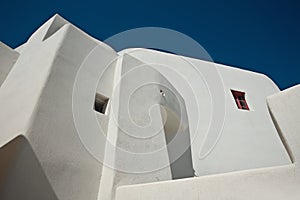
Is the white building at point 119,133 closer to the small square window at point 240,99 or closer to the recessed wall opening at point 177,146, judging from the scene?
the recessed wall opening at point 177,146

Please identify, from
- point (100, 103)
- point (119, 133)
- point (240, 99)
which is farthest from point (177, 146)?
point (240, 99)

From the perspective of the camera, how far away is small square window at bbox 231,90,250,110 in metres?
8.27

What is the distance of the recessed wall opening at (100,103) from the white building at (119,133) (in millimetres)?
24

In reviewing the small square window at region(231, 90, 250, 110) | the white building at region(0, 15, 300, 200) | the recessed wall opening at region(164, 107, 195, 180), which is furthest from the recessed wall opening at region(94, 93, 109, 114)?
the small square window at region(231, 90, 250, 110)

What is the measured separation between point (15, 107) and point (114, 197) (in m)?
2.42

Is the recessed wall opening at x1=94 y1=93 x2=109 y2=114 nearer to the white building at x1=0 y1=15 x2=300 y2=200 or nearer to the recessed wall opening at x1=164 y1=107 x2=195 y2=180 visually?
the white building at x1=0 y1=15 x2=300 y2=200

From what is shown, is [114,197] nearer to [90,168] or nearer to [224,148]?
[90,168]

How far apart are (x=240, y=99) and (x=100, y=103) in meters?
6.37

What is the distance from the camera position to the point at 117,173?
3.58 metres

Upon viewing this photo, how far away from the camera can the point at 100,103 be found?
484 cm

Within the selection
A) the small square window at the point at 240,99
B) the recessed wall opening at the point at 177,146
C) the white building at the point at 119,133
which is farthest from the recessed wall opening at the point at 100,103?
the small square window at the point at 240,99

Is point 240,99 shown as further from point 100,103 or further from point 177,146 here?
point 100,103

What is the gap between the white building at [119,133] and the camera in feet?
7.82

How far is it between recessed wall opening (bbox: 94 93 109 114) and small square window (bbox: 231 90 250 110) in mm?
5869
